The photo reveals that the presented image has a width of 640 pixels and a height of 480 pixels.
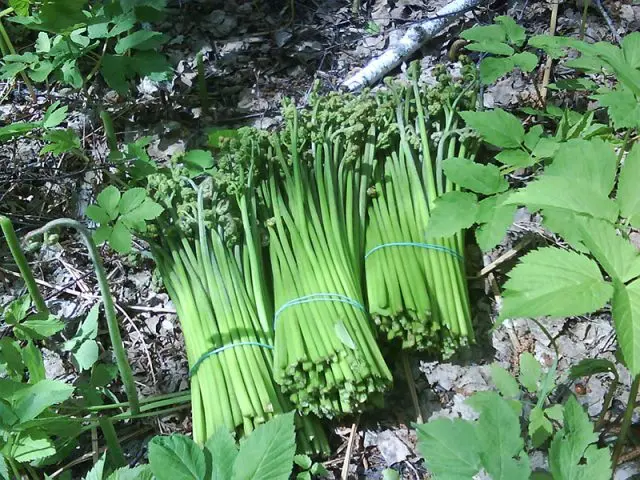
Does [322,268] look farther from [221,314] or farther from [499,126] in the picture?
[499,126]

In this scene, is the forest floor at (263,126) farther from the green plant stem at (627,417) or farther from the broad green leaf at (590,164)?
the broad green leaf at (590,164)

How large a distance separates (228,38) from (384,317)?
6.87 feet

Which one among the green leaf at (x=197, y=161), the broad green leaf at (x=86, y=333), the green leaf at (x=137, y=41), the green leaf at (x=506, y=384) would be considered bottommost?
the green leaf at (x=506, y=384)

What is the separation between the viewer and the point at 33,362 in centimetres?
166

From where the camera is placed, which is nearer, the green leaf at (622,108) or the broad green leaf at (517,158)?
the green leaf at (622,108)

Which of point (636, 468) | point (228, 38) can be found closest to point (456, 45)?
point (228, 38)

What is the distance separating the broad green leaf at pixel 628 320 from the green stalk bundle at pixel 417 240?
0.77m

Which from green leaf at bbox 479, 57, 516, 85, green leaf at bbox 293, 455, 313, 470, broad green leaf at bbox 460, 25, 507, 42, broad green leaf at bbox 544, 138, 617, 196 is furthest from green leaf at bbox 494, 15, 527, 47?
green leaf at bbox 293, 455, 313, 470

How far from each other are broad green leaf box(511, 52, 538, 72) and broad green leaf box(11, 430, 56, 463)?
203cm

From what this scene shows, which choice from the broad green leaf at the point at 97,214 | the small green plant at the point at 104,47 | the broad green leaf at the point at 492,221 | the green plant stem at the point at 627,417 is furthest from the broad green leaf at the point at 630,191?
the small green plant at the point at 104,47

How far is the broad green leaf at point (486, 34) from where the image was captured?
234cm

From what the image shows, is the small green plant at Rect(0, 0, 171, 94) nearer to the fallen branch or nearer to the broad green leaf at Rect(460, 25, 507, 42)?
the fallen branch

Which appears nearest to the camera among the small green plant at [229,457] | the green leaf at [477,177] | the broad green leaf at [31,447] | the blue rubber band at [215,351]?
the small green plant at [229,457]

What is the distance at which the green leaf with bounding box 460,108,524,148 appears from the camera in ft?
6.78
